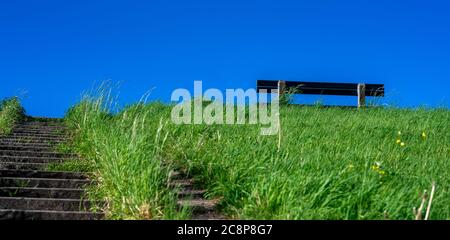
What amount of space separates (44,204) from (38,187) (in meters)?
0.80

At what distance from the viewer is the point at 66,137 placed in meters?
9.25

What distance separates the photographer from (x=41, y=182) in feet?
18.5

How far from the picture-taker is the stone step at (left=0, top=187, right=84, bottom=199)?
17.0 feet

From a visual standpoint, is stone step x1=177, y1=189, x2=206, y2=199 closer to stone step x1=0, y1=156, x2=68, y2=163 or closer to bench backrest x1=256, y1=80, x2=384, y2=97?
stone step x1=0, y1=156, x2=68, y2=163

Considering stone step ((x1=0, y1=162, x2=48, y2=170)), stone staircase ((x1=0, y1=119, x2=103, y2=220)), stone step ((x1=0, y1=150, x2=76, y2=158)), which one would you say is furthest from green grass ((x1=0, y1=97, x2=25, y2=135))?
stone step ((x1=0, y1=162, x2=48, y2=170))

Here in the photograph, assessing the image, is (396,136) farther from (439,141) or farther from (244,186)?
(244,186)

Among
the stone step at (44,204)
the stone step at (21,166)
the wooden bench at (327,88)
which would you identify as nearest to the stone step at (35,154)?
the stone step at (21,166)

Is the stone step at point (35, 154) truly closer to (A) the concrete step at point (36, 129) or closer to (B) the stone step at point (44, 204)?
(B) the stone step at point (44, 204)

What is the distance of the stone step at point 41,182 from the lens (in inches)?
218

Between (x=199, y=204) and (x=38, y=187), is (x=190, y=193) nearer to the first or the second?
(x=199, y=204)

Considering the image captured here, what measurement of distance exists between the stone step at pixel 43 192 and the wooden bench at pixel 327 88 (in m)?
10.3

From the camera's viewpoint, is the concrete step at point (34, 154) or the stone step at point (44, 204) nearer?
the stone step at point (44, 204)

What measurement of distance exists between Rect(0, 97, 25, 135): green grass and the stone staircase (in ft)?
9.51
